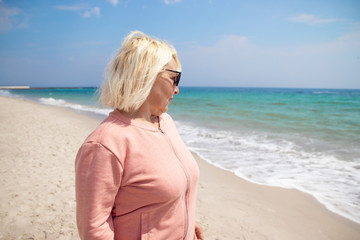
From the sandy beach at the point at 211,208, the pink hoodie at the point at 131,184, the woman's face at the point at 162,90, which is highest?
the woman's face at the point at 162,90

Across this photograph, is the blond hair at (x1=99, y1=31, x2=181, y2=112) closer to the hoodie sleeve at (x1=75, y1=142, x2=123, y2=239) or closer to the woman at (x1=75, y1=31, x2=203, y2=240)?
→ the woman at (x1=75, y1=31, x2=203, y2=240)

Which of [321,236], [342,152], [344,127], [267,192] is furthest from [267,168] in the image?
[344,127]

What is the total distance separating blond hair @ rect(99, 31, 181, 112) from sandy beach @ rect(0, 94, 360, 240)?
2.75 meters

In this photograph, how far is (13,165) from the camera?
5.51m

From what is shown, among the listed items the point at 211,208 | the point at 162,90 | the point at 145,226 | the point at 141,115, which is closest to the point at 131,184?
the point at 145,226

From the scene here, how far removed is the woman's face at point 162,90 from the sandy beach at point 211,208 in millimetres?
2594

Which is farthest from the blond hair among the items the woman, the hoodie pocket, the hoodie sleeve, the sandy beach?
the sandy beach

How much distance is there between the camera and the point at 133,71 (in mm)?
1305

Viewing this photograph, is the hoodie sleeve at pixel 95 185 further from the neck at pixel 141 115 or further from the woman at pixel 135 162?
the neck at pixel 141 115

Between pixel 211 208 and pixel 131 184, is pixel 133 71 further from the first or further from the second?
pixel 211 208

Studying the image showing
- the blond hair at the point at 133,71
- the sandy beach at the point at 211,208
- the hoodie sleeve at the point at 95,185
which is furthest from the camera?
the sandy beach at the point at 211,208

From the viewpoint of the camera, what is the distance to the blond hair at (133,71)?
1308 millimetres

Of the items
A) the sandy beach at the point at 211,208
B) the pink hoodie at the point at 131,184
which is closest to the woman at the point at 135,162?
the pink hoodie at the point at 131,184

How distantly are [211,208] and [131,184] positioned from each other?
3239 mm
